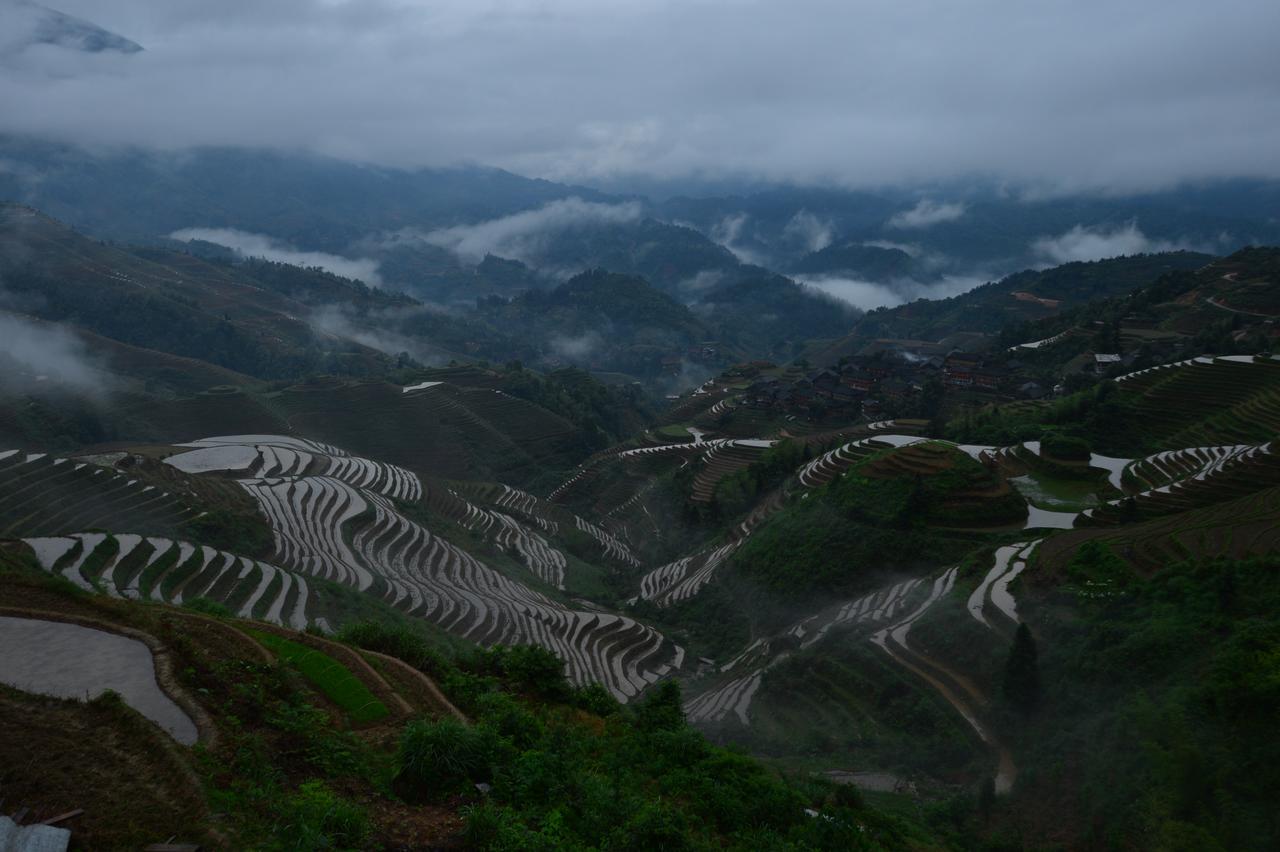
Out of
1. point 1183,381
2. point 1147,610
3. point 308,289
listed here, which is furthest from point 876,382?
point 308,289

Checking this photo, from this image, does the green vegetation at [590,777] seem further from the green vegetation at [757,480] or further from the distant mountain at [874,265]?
the distant mountain at [874,265]

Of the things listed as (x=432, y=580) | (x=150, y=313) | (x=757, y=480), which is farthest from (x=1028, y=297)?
(x=150, y=313)

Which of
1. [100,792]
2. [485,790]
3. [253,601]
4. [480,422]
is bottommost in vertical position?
[480,422]

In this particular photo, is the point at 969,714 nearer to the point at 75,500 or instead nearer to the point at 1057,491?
the point at 1057,491

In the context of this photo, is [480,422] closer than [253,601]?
No

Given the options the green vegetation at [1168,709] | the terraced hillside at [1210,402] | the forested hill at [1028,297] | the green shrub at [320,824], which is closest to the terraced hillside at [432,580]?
the green vegetation at [1168,709]

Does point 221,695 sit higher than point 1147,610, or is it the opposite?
point 221,695

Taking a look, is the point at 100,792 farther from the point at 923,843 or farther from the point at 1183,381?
the point at 1183,381
